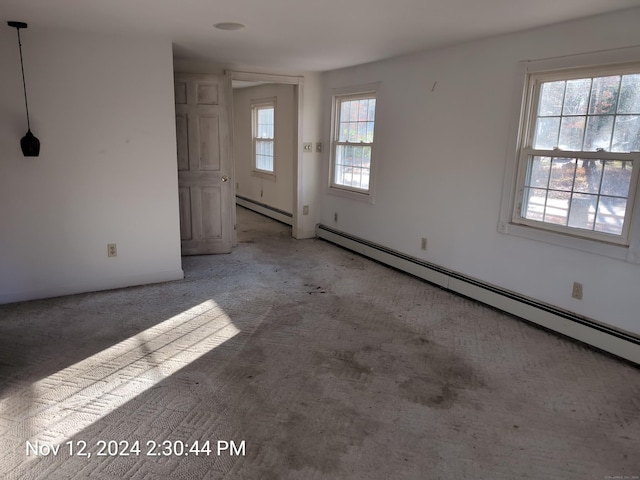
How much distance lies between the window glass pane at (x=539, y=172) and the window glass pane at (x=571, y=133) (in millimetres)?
164

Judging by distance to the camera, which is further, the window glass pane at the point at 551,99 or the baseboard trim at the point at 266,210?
the baseboard trim at the point at 266,210

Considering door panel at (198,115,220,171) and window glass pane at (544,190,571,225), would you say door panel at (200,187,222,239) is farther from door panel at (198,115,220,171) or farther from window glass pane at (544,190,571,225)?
window glass pane at (544,190,571,225)

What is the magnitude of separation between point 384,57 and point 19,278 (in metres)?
4.18

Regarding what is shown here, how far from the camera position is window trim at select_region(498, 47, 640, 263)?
2.93 m

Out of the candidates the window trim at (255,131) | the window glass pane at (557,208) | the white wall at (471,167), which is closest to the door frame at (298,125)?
the white wall at (471,167)

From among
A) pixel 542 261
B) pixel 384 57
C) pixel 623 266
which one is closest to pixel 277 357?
pixel 542 261

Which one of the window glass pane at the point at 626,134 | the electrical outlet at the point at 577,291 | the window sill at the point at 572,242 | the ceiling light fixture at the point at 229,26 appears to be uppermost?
the ceiling light fixture at the point at 229,26

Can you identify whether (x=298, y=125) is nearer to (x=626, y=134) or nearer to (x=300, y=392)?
(x=626, y=134)

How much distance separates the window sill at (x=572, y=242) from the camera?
3.01 m

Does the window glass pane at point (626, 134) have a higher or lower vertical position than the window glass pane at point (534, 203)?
higher

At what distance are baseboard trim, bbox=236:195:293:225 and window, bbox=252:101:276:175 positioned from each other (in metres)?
0.60

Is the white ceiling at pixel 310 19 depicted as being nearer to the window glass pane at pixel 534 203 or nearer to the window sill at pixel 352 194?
the window glass pane at pixel 534 203

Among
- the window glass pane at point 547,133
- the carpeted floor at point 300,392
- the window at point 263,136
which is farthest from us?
the window at point 263,136

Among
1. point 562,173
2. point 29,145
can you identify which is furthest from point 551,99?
point 29,145
